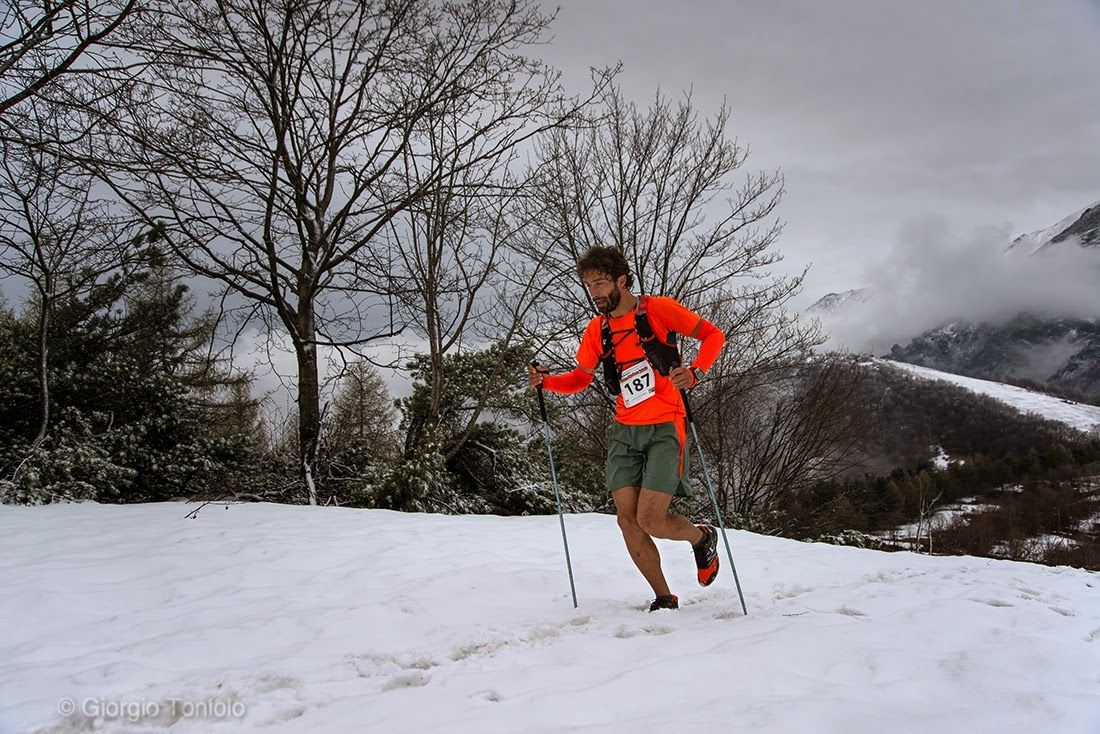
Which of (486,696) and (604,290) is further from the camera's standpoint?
(604,290)

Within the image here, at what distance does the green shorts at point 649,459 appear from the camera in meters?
3.29

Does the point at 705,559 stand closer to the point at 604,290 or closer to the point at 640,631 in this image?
the point at 640,631

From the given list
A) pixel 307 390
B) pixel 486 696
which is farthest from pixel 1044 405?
pixel 486 696

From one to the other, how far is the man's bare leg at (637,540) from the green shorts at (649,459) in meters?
0.06

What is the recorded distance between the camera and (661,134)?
11.9 meters

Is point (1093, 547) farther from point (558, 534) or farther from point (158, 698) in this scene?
point (158, 698)

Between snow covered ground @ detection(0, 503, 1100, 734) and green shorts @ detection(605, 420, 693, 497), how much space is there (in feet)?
2.39

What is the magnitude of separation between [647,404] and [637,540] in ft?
2.67

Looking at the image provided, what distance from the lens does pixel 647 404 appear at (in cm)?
335

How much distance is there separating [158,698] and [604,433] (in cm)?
1178

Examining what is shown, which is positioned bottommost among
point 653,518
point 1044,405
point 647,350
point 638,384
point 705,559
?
point 705,559

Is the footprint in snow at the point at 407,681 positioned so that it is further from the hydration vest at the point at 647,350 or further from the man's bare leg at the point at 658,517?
the hydration vest at the point at 647,350

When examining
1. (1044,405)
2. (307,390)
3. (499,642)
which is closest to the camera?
(499,642)

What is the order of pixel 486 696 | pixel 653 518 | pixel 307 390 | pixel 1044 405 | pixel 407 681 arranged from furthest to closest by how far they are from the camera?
1. pixel 1044 405
2. pixel 307 390
3. pixel 653 518
4. pixel 407 681
5. pixel 486 696
